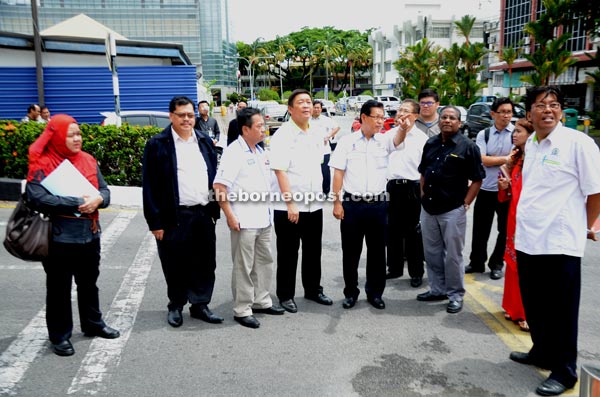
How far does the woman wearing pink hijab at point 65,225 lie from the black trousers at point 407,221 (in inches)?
125

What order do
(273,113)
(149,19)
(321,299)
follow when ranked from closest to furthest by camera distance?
1. (321,299)
2. (273,113)
3. (149,19)

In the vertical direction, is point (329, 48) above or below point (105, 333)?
above

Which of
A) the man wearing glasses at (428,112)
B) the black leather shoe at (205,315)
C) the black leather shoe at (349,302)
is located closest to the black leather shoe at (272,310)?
the black leather shoe at (205,315)

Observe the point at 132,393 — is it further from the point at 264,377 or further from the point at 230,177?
the point at 230,177

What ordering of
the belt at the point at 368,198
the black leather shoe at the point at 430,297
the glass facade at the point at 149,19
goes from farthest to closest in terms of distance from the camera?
the glass facade at the point at 149,19 < the black leather shoe at the point at 430,297 < the belt at the point at 368,198

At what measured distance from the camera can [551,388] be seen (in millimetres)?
3721

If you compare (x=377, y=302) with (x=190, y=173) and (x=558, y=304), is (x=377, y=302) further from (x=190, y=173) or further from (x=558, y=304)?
(x=190, y=173)

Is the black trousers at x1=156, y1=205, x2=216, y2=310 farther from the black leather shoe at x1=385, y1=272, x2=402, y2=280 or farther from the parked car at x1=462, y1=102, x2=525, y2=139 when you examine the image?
the parked car at x1=462, y1=102, x2=525, y2=139

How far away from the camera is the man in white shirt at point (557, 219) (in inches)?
146

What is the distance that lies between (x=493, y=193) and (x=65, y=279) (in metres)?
4.65

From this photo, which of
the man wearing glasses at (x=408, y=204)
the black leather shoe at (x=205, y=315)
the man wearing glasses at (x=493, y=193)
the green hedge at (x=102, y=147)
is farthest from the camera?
the green hedge at (x=102, y=147)

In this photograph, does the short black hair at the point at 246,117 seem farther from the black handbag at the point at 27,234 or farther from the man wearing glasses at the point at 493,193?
the man wearing glasses at the point at 493,193

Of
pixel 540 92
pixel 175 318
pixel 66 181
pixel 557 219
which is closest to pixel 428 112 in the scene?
pixel 540 92

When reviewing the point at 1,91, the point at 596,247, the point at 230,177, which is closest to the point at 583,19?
the point at 596,247
